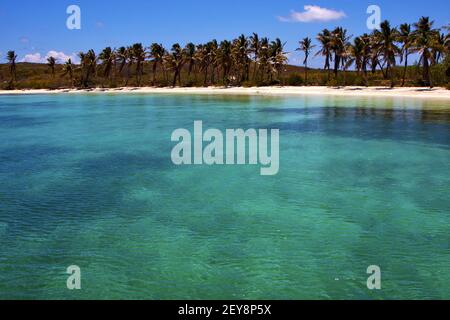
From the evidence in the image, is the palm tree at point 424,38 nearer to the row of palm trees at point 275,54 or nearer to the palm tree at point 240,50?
the row of palm trees at point 275,54

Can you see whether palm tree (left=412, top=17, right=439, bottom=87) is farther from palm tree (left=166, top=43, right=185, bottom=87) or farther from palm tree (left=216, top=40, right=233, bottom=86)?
palm tree (left=166, top=43, right=185, bottom=87)

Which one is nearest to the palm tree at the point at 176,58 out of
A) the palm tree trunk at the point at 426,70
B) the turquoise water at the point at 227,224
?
the palm tree trunk at the point at 426,70

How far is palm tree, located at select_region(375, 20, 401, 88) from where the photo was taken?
64.7 metres

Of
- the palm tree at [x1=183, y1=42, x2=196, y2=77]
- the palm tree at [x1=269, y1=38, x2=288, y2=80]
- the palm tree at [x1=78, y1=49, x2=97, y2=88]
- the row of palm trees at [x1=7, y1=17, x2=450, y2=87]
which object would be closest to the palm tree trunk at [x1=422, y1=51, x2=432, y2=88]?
the row of palm trees at [x1=7, y1=17, x2=450, y2=87]

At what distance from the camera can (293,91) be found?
241 feet

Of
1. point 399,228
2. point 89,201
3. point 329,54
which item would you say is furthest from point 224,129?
point 329,54

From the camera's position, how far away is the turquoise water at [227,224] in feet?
25.8

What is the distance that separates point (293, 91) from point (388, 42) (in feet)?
55.2

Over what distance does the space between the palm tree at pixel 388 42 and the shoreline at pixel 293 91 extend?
4.98 m

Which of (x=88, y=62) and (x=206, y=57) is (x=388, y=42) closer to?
(x=206, y=57)

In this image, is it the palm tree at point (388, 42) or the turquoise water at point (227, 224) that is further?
the palm tree at point (388, 42)

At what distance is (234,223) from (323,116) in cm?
2830

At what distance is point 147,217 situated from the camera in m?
11.5
